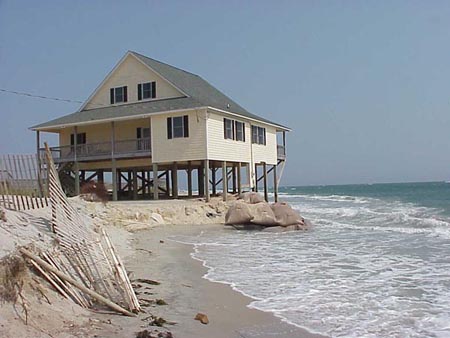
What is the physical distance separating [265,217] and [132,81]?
43.8 ft

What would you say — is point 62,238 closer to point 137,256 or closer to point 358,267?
point 137,256

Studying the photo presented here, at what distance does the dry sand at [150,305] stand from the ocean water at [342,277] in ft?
1.36

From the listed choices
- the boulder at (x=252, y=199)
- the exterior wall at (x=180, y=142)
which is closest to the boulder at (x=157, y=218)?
the exterior wall at (x=180, y=142)

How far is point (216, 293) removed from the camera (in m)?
8.94

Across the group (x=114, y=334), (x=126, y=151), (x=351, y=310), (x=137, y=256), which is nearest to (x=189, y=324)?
(x=114, y=334)

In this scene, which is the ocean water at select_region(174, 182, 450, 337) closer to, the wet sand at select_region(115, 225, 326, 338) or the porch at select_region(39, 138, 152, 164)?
the wet sand at select_region(115, 225, 326, 338)

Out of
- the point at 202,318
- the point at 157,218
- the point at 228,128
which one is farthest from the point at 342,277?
the point at 228,128

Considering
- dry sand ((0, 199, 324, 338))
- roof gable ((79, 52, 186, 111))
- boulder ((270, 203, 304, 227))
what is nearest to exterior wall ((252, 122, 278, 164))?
roof gable ((79, 52, 186, 111))

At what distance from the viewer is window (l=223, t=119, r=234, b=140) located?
88.3 ft

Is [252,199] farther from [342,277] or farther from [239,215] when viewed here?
[342,277]

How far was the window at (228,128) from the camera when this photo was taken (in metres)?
26.9

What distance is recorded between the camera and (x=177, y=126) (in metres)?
26.0

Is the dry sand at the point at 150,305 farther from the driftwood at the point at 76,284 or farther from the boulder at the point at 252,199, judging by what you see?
the boulder at the point at 252,199

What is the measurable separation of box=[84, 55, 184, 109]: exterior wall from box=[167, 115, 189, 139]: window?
2930 millimetres
